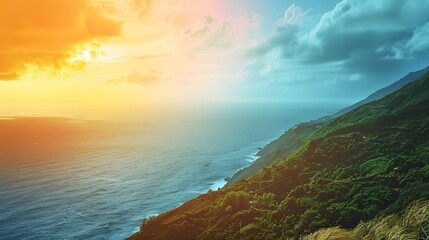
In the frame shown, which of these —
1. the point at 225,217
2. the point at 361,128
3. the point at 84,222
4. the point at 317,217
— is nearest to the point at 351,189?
the point at 317,217

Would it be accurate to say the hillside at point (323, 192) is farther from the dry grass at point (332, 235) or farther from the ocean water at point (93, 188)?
the dry grass at point (332, 235)

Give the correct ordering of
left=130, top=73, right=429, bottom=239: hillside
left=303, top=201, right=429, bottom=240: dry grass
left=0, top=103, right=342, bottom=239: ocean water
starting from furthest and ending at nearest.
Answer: left=0, top=103, right=342, bottom=239: ocean water, left=130, top=73, right=429, bottom=239: hillside, left=303, top=201, right=429, bottom=240: dry grass

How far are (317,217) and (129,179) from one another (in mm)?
112054

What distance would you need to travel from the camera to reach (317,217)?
172 feet

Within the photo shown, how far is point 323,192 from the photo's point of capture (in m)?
63.6

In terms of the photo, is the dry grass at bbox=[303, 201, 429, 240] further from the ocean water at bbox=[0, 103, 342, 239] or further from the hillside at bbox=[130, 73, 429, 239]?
the ocean water at bbox=[0, 103, 342, 239]

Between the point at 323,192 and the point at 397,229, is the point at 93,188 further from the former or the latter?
the point at 397,229

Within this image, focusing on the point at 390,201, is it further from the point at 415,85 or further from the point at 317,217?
→ the point at 415,85

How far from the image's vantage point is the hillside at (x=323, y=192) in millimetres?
52469

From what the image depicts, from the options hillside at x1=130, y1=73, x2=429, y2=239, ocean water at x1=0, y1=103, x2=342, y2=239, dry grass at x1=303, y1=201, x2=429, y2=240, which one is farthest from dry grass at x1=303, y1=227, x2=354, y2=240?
ocean water at x1=0, y1=103, x2=342, y2=239

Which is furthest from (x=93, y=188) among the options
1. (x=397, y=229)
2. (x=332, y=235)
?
(x=397, y=229)

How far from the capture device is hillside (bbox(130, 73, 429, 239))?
52.5 m

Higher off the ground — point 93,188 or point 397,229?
point 93,188

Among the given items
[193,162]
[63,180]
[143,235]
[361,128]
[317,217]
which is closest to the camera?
Result: [317,217]
